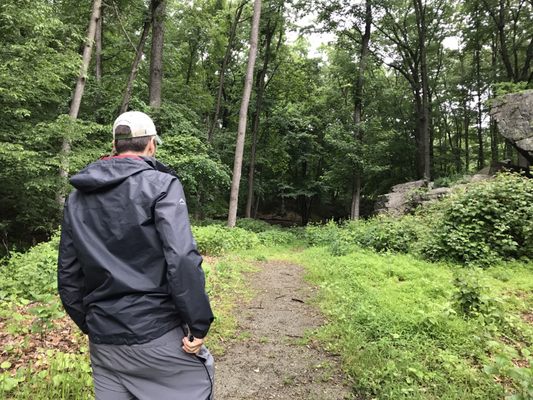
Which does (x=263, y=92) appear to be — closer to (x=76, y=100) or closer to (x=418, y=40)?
(x=418, y=40)

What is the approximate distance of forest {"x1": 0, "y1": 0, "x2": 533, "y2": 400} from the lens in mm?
3746

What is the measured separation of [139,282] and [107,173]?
1.79 feet

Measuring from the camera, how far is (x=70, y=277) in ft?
6.15

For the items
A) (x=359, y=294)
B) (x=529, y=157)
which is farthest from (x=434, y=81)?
(x=359, y=294)

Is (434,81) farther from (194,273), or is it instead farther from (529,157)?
(194,273)

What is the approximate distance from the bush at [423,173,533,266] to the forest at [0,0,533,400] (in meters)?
0.04

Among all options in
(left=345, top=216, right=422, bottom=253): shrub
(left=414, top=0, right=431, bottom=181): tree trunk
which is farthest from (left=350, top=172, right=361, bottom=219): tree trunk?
(left=345, top=216, right=422, bottom=253): shrub

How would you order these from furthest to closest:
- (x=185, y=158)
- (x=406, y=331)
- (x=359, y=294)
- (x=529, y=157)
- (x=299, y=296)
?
(x=185, y=158), (x=529, y=157), (x=299, y=296), (x=359, y=294), (x=406, y=331)

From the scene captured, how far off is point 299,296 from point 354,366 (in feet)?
9.31

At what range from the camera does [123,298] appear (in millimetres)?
1667

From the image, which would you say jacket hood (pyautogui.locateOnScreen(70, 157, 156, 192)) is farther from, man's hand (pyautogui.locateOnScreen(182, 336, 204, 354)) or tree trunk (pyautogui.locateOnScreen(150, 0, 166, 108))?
tree trunk (pyautogui.locateOnScreen(150, 0, 166, 108))

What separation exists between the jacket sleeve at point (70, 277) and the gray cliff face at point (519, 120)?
44.8 ft

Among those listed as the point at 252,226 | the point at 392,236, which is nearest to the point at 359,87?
the point at 252,226

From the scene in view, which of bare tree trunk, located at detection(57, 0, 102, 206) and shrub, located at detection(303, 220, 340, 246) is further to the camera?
shrub, located at detection(303, 220, 340, 246)
